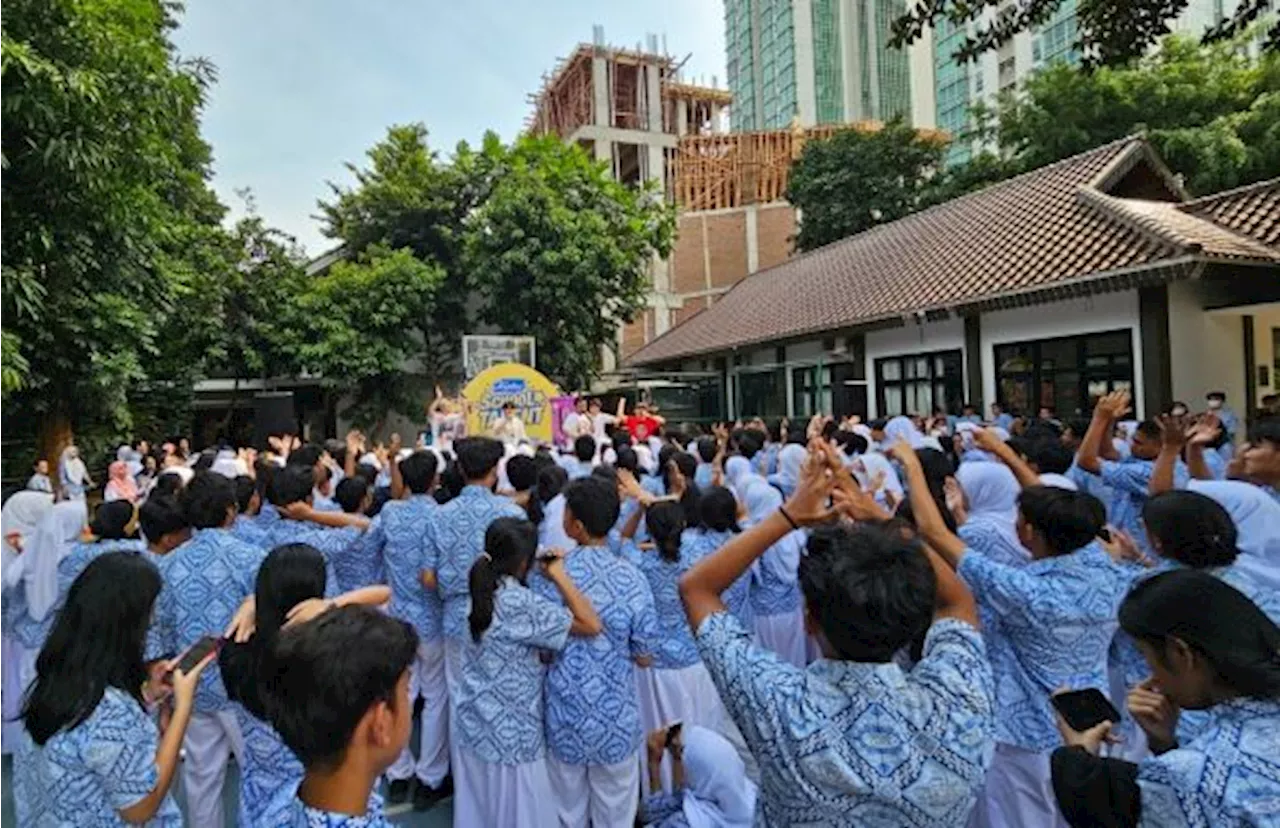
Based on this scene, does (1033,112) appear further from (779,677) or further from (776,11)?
(776,11)

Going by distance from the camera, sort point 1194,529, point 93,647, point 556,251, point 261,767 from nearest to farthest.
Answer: point 93,647 → point 1194,529 → point 261,767 → point 556,251

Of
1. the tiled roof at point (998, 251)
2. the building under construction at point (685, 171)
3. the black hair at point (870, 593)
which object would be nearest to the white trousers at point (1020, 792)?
the black hair at point (870, 593)

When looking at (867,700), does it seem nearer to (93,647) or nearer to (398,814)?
(93,647)

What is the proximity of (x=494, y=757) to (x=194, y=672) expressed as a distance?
1292mm

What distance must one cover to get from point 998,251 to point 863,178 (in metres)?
12.7

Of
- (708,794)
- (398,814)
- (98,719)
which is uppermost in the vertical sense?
(98,719)

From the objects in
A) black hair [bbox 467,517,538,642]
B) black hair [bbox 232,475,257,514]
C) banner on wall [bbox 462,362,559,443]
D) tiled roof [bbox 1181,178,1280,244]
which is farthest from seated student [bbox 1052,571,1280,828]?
tiled roof [bbox 1181,178,1280,244]

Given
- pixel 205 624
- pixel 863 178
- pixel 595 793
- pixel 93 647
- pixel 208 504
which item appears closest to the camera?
pixel 93 647

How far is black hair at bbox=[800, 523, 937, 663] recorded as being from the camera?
5.07 ft

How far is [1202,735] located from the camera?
5.14 ft

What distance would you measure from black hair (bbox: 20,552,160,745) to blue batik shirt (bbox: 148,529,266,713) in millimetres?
1329

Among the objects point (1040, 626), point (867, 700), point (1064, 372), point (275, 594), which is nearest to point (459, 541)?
point (275, 594)

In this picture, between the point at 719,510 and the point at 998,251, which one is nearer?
the point at 719,510

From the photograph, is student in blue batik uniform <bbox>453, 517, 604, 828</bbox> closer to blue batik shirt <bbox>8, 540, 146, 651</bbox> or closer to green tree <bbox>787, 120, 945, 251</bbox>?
blue batik shirt <bbox>8, 540, 146, 651</bbox>
